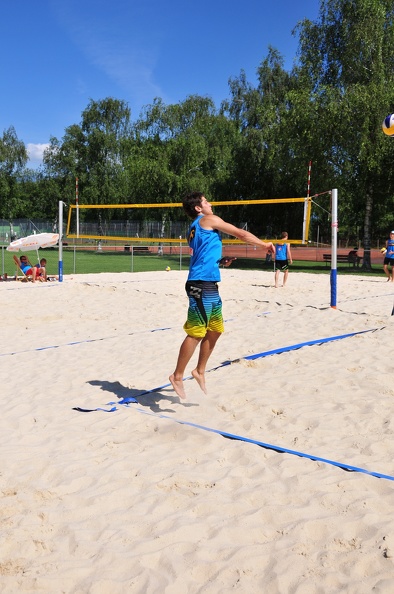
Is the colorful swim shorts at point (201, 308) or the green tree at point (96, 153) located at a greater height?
the green tree at point (96, 153)

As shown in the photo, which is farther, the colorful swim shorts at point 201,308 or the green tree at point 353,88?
the green tree at point 353,88

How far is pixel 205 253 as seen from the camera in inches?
151

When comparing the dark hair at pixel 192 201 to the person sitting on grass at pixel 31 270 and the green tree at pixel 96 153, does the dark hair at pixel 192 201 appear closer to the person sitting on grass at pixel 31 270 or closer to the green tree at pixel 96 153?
the person sitting on grass at pixel 31 270

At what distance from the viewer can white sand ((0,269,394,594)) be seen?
2.04 metres

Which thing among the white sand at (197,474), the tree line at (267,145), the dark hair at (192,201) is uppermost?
the tree line at (267,145)

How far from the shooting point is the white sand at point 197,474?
204cm

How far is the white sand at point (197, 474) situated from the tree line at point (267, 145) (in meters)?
16.1

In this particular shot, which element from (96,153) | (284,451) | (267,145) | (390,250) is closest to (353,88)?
(390,250)

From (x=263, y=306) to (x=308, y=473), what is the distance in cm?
642

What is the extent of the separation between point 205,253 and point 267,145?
2930 centimetres

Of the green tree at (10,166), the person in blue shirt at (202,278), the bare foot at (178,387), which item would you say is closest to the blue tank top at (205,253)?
the person in blue shirt at (202,278)

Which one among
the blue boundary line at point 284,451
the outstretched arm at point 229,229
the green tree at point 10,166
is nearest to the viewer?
the blue boundary line at point 284,451

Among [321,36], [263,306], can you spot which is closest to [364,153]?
[321,36]

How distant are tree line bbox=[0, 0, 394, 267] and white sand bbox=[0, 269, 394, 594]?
1610 cm
